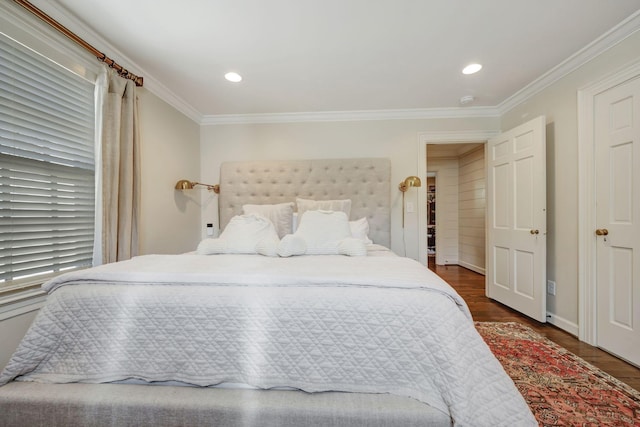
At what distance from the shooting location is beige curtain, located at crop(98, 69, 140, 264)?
1.94m

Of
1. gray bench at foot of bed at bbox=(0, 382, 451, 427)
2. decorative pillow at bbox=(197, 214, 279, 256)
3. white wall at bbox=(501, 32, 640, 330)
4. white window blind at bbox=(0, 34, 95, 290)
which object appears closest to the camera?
gray bench at foot of bed at bbox=(0, 382, 451, 427)

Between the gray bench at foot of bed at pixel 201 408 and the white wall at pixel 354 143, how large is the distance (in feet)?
7.72

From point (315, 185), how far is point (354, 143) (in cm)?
71

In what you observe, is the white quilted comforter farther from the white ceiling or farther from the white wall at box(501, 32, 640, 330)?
the white wall at box(501, 32, 640, 330)

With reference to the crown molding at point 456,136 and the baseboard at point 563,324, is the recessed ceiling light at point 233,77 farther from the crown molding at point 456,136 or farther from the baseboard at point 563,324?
the baseboard at point 563,324

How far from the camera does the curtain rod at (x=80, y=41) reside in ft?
4.87

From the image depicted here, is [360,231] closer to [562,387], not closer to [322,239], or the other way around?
[322,239]

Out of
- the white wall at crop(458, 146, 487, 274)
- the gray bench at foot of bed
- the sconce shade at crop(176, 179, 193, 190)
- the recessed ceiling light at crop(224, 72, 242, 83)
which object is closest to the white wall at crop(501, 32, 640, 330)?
the white wall at crop(458, 146, 487, 274)

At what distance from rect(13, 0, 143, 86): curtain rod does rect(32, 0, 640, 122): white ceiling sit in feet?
0.30

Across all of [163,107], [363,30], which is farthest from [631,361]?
[163,107]

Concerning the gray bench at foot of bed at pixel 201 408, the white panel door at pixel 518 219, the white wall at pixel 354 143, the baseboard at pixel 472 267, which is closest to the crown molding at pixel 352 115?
the white wall at pixel 354 143

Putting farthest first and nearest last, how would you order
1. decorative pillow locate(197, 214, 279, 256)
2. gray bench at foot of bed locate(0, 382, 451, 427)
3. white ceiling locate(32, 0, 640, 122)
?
decorative pillow locate(197, 214, 279, 256)
white ceiling locate(32, 0, 640, 122)
gray bench at foot of bed locate(0, 382, 451, 427)

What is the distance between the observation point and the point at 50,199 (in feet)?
5.57

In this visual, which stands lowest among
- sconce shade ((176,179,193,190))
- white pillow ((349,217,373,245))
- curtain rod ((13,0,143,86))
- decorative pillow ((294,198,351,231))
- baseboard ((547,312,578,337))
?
baseboard ((547,312,578,337))
